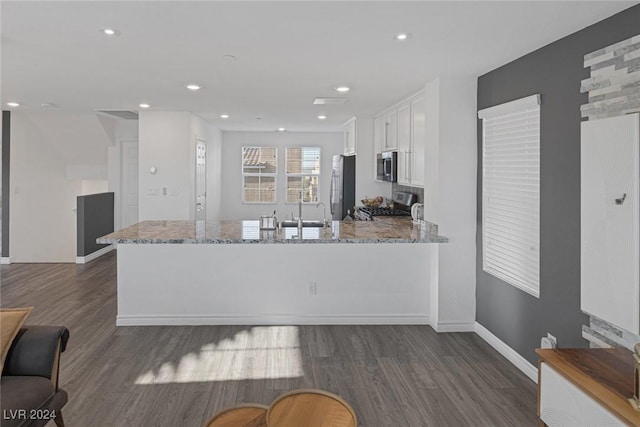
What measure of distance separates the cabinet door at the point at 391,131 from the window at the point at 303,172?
4092mm

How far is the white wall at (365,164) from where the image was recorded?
24.4ft

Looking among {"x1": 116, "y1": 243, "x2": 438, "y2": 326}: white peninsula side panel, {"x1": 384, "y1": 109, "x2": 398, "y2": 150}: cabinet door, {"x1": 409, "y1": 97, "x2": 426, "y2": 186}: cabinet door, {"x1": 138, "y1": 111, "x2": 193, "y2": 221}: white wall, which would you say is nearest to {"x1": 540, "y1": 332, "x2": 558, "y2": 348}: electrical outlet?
{"x1": 116, "y1": 243, "x2": 438, "y2": 326}: white peninsula side panel

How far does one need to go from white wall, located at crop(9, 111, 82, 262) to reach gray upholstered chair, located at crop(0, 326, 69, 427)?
615 cm

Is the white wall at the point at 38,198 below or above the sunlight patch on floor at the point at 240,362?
above

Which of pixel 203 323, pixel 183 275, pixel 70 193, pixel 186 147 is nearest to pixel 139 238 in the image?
pixel 183 275

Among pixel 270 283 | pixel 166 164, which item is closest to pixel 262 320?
pixel 270 283

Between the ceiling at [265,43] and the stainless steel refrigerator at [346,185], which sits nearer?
the ceiling at [265,43]

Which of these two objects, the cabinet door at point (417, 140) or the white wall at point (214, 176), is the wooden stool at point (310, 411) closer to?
the cabinet door at point (417, 140)

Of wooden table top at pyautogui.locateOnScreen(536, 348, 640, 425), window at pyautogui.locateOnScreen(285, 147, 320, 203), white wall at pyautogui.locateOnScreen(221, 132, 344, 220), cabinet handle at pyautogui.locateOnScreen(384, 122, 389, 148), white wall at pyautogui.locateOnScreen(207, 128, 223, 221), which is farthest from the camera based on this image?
window at pyautogui.locateOnScreen(285, 147, 320, 203)

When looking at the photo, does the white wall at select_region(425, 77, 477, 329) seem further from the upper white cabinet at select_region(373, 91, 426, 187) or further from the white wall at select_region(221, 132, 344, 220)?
the white wall at select_region(221, 132, 344, 220)

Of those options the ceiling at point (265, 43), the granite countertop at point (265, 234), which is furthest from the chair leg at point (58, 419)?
the ceiling at point (265, 43)

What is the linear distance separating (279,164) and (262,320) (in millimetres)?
6217

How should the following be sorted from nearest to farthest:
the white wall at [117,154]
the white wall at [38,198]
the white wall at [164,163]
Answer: the white wall at [164,163]
the white wall at [38,198]
the white wall at [117,154]

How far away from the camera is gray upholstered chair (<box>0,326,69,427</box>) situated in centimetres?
220
